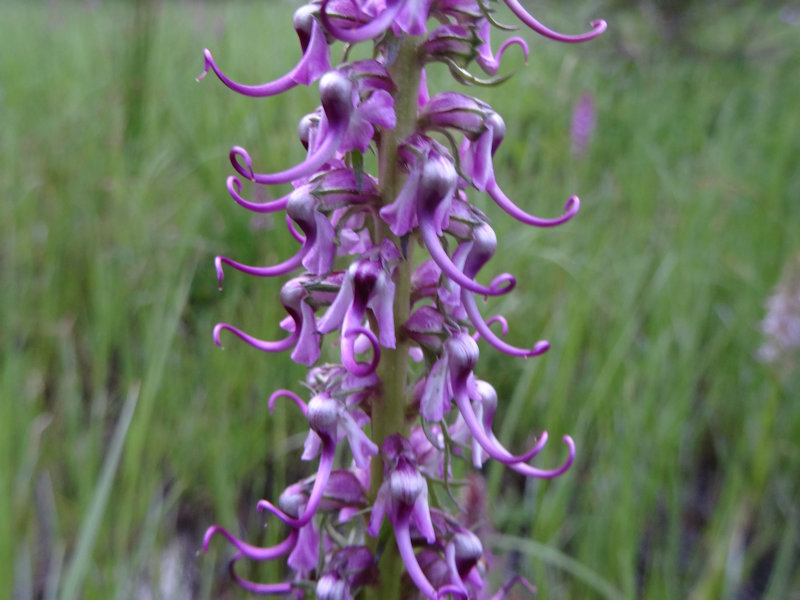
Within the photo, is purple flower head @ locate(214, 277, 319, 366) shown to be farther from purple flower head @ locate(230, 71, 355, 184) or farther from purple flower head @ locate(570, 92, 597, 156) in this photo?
purple flower head @ locate(570, 92, 597, 156)

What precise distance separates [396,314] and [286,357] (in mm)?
1120

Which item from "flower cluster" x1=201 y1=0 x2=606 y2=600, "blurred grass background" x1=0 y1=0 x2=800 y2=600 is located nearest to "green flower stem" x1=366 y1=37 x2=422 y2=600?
"flower cluster" x1=201 y1=0 x2=606 y2=600

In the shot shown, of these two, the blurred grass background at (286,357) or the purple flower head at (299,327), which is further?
the blurred grass background at (286,357)

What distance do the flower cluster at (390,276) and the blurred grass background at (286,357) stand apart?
0.53 m

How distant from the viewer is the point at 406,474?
75 centimetres

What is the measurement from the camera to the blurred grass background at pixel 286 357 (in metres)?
1.50

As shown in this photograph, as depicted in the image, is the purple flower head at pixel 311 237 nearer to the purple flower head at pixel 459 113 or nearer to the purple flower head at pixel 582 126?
the purple flower head at pixel 459 113

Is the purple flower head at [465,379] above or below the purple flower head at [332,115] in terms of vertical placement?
below

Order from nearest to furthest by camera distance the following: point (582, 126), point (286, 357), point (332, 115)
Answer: point (332, 115)
point (286, 357)
point (582, 126)

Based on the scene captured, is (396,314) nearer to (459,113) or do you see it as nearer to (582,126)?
(459,113)

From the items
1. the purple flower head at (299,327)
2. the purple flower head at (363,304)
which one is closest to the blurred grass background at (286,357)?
the purple flower head at (299,327)

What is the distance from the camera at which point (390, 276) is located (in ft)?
2.39

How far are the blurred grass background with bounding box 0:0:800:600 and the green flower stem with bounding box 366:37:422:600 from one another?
1.78 feet

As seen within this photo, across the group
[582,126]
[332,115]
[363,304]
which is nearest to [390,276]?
[363,304]
